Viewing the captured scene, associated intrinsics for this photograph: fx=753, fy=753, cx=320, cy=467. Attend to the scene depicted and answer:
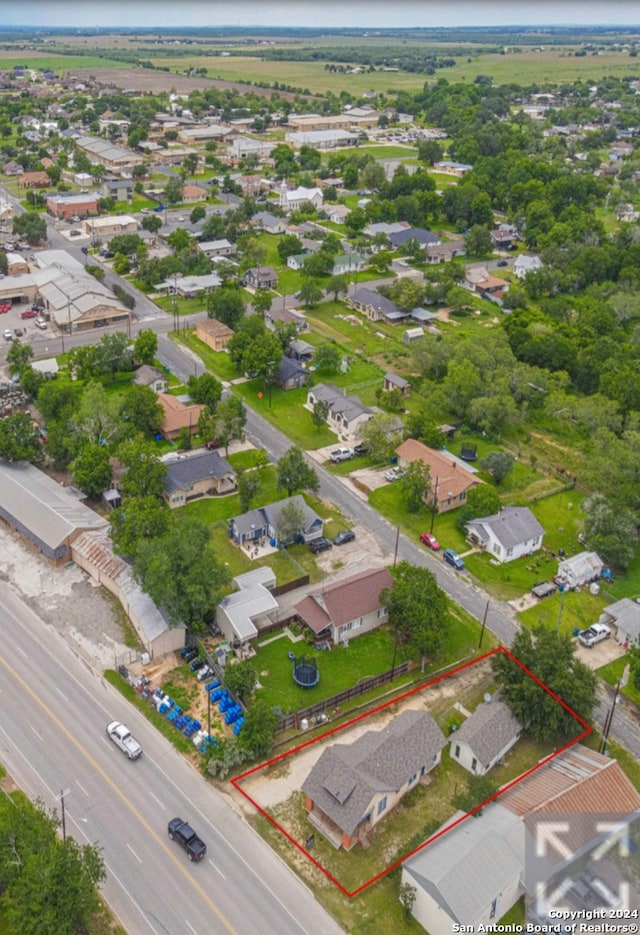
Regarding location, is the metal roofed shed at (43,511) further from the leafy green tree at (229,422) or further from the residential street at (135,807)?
the leafy green tree at (229,422)

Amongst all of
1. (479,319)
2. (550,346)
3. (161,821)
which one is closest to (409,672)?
(161,821)

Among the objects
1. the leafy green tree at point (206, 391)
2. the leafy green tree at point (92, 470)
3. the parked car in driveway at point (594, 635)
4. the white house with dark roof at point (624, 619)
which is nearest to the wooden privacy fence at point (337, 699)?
the parked car in driveway at point (594, 635)

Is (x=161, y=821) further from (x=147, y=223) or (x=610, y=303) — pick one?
(x=147, y=223)

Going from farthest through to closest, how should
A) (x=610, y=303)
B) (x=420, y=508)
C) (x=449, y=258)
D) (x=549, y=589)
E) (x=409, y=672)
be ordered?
(x=449, y=258)
(x=610, y=303)
(x=420, y=508)
(x=549, y=589)
(x=409, y=672)

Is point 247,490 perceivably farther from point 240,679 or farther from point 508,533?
point 508,533

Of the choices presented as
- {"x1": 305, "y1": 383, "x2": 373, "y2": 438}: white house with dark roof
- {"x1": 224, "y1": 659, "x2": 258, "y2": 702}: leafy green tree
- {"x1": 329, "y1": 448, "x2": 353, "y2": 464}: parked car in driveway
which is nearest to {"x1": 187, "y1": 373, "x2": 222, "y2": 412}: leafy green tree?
{"x1": 305, "y1": 383, "x2": 373, "y2": 438}: white house with dark roof

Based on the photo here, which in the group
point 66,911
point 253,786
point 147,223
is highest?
point 147,223

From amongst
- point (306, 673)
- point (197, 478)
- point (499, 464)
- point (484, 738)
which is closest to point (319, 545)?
point (197, 478)
